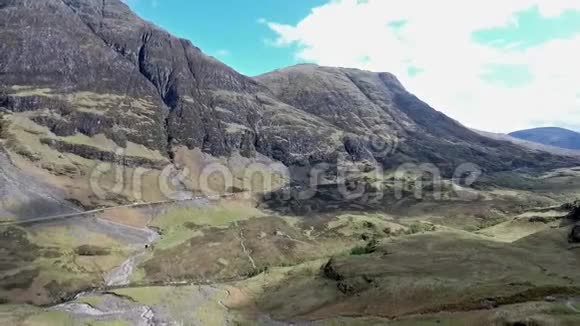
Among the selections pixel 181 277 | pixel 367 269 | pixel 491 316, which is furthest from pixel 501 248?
pixel 181 277

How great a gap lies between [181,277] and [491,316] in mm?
140687

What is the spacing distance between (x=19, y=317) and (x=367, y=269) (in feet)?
286

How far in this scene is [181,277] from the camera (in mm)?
194250

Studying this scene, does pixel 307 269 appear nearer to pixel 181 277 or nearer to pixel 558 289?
pixel 181 277

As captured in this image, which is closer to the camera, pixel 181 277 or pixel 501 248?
pixel 501 248

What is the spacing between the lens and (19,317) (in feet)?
407

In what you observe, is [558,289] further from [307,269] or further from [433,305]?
[307,269]

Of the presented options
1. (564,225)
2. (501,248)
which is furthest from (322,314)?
(564,225)

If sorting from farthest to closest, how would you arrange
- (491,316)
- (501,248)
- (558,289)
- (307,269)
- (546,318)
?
(307,269) → (501,248) → (558,289) → (491,316) → (546,318)

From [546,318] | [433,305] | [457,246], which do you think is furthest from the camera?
[457,246]

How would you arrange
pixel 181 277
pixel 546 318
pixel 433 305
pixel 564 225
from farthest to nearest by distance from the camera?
1. pixel 181 277
2. pixel 564 225
3. pixel 433 305
4. pixel 546 318

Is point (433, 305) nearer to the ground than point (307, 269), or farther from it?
farther from it

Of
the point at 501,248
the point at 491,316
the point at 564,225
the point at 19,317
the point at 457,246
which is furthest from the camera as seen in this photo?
the point at 564,225

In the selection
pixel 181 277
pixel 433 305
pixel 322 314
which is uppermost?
pixel 433 305
